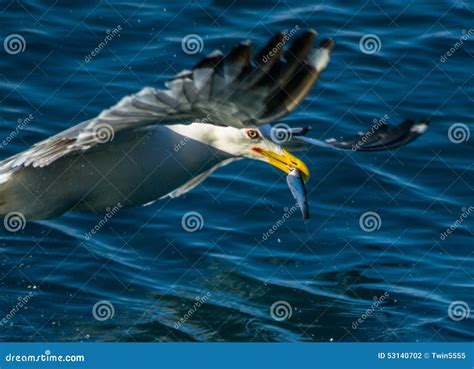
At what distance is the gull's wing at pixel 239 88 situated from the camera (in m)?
8.01

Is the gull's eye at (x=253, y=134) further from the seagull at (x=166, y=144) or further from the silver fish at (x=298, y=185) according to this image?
the silver fish at (x=298, y=185)

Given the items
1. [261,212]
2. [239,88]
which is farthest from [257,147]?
[261,212]

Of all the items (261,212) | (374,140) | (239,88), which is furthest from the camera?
(261,212)

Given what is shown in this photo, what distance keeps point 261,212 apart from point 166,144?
7.51ft

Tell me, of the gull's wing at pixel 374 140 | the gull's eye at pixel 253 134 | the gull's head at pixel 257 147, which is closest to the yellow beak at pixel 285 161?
the gull's head at pixel 257 147

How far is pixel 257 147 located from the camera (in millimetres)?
10203

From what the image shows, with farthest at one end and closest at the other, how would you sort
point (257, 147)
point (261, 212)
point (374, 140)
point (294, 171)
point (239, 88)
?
point (261, 212), point (374, 140), point (257, 147), point (294, 171), point (239, 88)

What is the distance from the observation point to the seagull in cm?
828

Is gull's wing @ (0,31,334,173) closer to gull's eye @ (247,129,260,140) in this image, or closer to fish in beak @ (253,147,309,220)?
gull's eye @ (247,129,260,140)

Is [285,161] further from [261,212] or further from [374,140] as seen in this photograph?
[261,212]

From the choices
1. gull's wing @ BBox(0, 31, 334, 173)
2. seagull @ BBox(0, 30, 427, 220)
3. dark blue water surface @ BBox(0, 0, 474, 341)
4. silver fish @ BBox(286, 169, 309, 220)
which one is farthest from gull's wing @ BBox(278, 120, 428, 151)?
gull's wing @ BBox(0, 31, 334, 173)

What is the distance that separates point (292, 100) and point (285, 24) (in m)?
7.07

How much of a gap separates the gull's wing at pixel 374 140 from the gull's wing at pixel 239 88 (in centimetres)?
190

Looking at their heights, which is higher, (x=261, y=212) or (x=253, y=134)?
(x=261, y=212)
